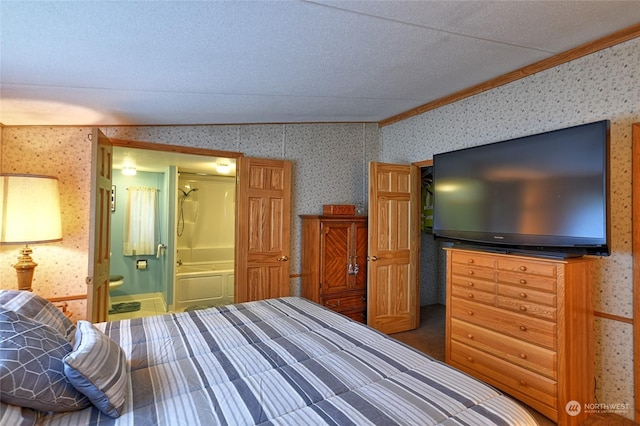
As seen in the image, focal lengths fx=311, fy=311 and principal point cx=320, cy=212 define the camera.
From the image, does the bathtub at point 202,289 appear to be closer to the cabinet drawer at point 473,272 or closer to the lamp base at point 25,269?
the lamp base at point 25,269

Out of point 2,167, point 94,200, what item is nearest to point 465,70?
point 94,200

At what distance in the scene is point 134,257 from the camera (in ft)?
17.5

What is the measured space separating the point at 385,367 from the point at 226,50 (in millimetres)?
1938

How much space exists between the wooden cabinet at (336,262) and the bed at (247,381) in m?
1.66

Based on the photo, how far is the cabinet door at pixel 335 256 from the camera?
3.53m

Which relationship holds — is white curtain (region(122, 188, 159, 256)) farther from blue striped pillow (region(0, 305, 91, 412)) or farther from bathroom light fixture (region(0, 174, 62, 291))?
blue striped pillow (region(0, 305, 91, 412))

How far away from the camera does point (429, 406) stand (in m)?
1.15

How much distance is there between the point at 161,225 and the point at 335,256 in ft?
11.7

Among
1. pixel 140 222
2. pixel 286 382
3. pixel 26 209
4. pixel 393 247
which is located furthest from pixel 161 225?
pixel 286 382

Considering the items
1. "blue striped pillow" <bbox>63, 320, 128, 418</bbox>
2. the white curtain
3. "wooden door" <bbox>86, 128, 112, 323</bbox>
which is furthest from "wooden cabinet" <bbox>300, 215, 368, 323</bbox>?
the white curtain

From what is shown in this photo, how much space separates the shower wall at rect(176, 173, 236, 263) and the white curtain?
43 cm

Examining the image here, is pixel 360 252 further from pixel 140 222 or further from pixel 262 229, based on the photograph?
pixel 140 222

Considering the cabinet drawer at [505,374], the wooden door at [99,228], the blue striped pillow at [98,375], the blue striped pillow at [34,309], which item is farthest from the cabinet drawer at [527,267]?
the wooden door at [99,228]

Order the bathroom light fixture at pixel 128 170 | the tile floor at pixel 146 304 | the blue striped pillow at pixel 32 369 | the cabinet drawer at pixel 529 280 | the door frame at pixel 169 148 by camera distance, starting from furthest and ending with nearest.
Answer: the bathroom light fixture at pixel 128 170
the tile floor at pixel 146 304
the door frame at pixel 169 148
the cabinet drawer at pixel 529 280
the blue striped pillow at pixel 32 369
